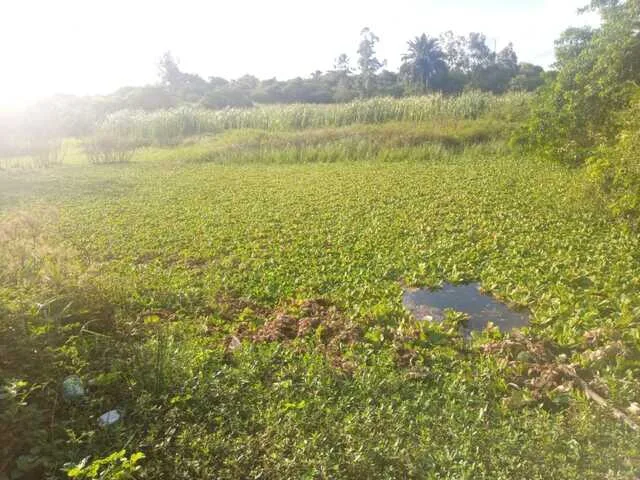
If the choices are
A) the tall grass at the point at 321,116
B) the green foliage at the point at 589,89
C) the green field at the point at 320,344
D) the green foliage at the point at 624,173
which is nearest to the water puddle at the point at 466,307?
the green field at the point at 320,344

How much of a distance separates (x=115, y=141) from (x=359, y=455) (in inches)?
677

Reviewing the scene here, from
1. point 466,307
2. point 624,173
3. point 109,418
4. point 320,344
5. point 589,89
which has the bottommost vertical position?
point 466,307

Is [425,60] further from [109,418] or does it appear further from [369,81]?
[109,418]

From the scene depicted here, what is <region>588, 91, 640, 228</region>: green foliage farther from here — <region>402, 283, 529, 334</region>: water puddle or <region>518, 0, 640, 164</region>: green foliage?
<region>402, 283, 529, 334</region>: water puddle

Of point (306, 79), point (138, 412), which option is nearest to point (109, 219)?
point (138, 412)

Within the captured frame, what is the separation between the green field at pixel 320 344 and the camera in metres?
2.29

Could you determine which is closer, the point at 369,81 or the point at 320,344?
the point at 320,344

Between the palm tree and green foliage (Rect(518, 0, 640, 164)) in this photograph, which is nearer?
green foliage (Rect(518, 0, 640, 164))

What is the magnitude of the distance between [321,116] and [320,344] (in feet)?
48.8

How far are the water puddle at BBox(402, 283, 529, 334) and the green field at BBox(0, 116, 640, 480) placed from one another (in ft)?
0.36

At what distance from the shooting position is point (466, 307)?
14.0 ft

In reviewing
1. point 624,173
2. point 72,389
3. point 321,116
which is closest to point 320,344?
point 72,389

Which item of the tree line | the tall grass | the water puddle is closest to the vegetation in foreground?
the water puddle

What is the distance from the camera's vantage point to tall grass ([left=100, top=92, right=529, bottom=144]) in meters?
16.0
